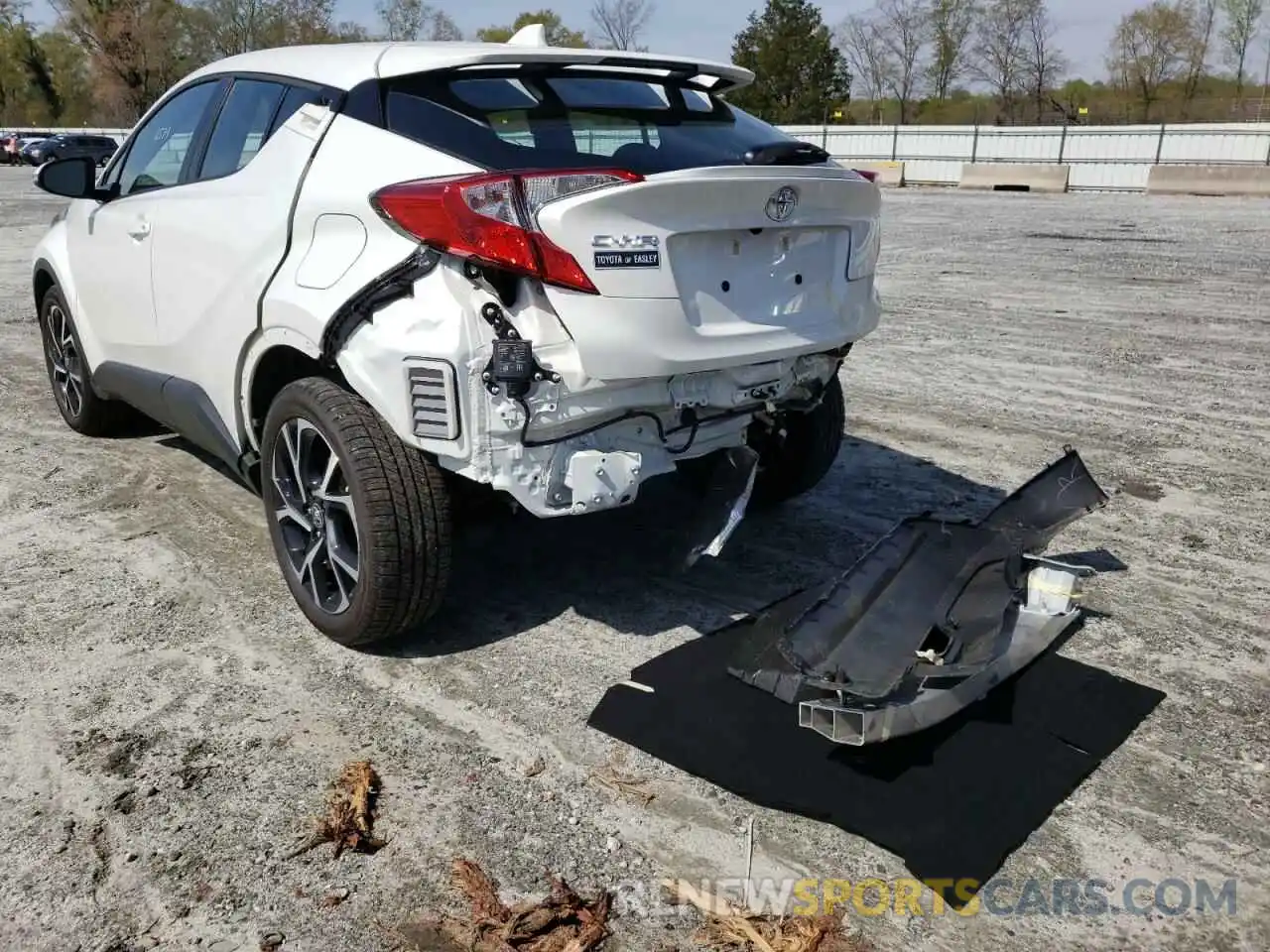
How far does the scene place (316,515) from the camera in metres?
3.60

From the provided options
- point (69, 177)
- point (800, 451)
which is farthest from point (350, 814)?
point (69, 177)

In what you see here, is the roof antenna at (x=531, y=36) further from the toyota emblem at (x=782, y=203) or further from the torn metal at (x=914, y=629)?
the torn metal at (x=914, y=629)

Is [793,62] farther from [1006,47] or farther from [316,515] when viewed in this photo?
[316,515]

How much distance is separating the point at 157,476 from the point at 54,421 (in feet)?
4.82

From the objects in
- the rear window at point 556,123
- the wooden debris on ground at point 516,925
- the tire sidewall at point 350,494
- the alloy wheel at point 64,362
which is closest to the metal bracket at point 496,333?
the rear window at point 556,123

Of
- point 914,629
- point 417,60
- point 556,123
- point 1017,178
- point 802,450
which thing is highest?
point 417,60

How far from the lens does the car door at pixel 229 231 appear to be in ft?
11.6

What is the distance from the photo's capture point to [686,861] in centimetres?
263

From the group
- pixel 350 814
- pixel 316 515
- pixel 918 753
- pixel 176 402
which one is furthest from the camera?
pixel 176 402

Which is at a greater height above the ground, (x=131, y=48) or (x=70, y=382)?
(x=131, y=48)

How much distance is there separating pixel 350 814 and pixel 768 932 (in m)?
1.11

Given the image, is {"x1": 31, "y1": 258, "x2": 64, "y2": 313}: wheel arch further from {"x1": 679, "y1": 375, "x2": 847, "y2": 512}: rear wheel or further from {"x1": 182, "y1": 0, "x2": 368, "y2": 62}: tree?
{"x1": 182, "y1": 0, "x2": 368, "y2": 62}: tree

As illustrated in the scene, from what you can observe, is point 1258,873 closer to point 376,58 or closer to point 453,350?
point 453,350

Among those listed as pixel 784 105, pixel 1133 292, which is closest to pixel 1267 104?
pixel 784 105
